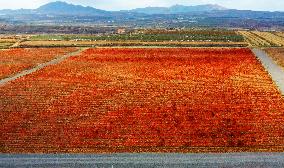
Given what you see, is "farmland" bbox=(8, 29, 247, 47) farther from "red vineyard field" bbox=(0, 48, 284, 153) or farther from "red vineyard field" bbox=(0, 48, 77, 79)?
"red vineyard field" bbox=(0, 48, 284, 153)

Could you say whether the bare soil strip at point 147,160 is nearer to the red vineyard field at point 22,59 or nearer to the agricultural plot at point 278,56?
the red vineyard field at point 22,59

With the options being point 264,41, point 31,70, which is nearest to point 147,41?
point 264,41

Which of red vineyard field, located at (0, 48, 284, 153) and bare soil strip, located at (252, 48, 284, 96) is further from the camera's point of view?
bare soil strip, located at (252, 48, 284, 96)

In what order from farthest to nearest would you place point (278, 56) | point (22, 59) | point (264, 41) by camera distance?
point (264, 41) → point (278, 56) → point (22, 59)

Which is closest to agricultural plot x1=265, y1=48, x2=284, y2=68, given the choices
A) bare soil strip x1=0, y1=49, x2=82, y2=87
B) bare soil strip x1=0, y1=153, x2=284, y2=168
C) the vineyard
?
the vineyard

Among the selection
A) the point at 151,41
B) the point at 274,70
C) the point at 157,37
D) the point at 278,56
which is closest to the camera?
the point at 274,70

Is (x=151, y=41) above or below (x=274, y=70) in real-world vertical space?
below

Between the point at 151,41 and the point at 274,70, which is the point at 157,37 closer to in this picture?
the point at 151,41
